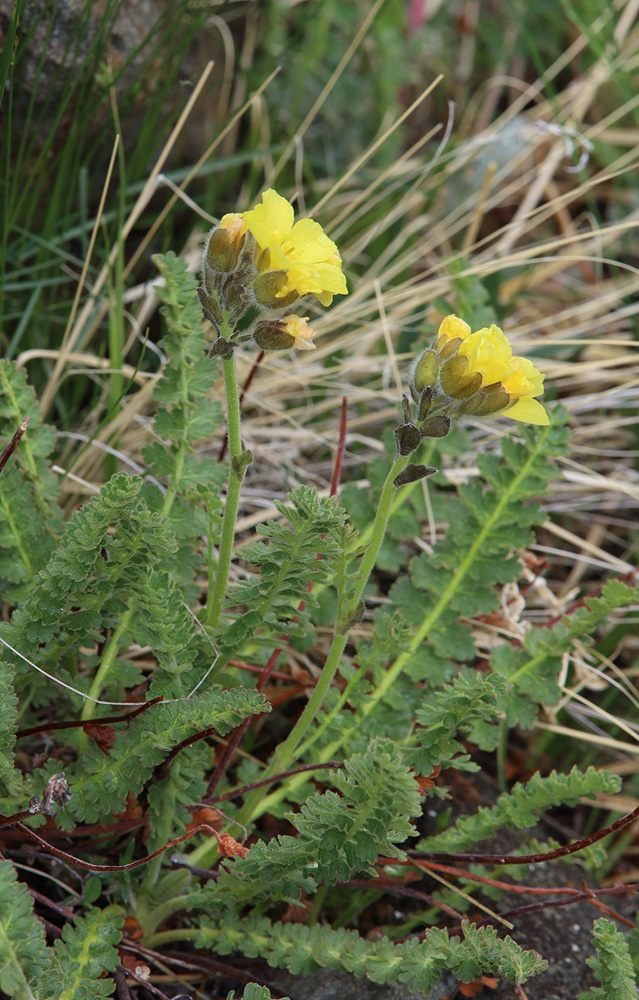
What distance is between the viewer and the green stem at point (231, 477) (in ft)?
4.09

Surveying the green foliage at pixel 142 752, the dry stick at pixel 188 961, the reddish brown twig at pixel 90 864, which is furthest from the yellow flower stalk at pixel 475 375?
the dry stick at pixel 188 961

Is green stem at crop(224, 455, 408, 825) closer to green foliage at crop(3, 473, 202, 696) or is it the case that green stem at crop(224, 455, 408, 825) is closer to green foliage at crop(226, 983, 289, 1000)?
green foliage at crop(3, 473, 202, 696)

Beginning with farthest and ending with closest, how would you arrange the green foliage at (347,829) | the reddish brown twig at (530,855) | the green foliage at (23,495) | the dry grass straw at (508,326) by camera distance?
1. the dry grass straw at (508,326)
2. the green foliage at (23,495)
3. the reddish brown twig at (530,855)
4. the green foliage at (347,829)

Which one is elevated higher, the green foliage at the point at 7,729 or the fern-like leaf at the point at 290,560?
the fern-like leaf at the point at 290,560

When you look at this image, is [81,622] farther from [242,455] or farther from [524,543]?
[524,543]

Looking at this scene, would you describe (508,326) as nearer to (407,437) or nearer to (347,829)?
(407,437)

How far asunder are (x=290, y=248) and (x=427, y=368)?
25cm

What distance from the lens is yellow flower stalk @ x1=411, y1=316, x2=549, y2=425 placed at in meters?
1.21

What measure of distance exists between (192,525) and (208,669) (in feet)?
0.84

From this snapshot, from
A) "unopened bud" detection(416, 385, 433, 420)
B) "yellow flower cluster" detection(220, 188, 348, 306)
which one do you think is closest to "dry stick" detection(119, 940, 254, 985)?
"unopened bud" detection(416, 385, 433, 420)

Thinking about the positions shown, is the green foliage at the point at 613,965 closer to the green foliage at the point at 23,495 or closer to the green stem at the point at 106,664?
the green stem at the point at 106,664

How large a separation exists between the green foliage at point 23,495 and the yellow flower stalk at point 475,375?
0.68 meters

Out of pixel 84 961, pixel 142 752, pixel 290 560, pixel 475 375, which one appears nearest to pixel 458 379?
pixel 475 375

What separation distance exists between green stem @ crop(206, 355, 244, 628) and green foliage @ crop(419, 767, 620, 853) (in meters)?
0.55
